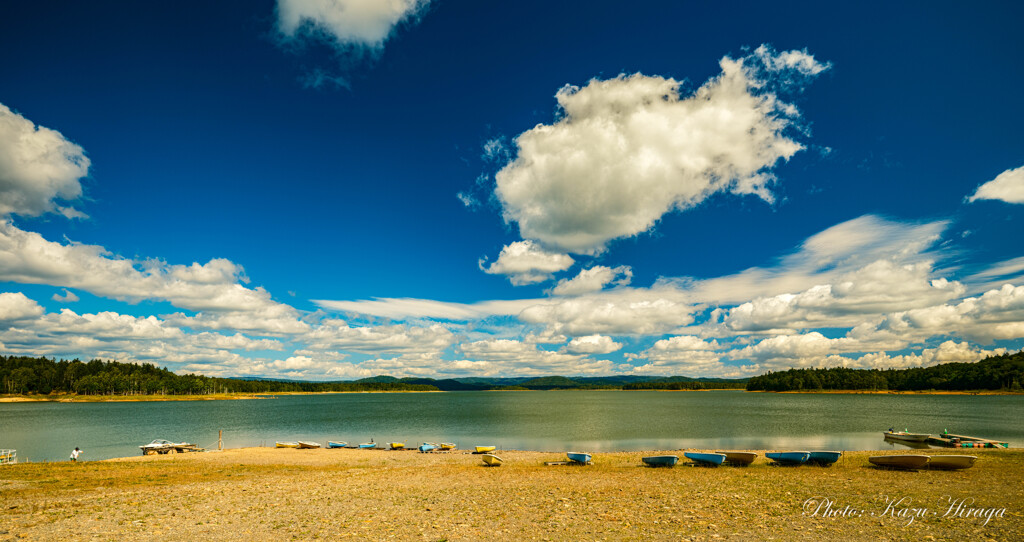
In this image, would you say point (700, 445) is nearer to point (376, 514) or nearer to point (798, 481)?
point (798, 481)

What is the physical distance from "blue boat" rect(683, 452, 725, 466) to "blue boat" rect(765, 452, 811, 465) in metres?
3.31

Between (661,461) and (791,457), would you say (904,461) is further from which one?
(661,461)

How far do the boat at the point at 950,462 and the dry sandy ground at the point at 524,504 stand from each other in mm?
630

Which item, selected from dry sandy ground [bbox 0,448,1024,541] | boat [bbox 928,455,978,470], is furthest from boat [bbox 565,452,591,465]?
boat [bbox 928,455,978,470]

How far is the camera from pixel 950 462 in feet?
83.9

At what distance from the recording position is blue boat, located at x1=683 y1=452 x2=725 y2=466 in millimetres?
30000

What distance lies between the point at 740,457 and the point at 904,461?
8.36 m

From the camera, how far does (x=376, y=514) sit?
56.6ft

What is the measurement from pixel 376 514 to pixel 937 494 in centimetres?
2286

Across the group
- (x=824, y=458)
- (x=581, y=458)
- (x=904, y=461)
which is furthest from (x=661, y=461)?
(x=904, y=461)

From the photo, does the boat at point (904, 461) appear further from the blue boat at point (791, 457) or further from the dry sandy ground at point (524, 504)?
the blue boat at point (791, 457)

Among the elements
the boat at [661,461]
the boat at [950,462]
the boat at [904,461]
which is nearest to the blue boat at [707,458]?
the boat at [661,461]

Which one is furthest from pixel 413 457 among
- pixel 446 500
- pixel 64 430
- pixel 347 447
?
pixel 64 430

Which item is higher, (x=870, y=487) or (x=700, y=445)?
(x=870, y=487)
